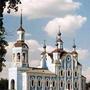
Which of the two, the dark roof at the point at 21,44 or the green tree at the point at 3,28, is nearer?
the green tree at the point at 3,28

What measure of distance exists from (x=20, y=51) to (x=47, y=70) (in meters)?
8.64

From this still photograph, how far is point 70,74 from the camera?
7281 cm

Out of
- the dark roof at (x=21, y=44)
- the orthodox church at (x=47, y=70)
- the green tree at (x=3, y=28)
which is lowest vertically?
the green tree at (x=3, y=28)

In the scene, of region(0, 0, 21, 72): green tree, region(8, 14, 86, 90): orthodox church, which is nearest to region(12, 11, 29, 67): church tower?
region(8, 14, 86, 90): orthodox church

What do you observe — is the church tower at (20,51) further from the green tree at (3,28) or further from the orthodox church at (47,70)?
the green tree at (3,28)

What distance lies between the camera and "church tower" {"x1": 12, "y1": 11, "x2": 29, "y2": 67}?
2539 inches

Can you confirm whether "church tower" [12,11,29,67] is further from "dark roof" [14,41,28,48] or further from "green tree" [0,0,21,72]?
"green tree" [0,0,21,72]

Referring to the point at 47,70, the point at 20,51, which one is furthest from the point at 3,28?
the point at 47,70

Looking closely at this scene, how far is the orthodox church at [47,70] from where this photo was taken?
64938 millimetres

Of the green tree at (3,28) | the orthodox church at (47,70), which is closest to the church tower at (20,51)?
the orthodox church at (47,70)

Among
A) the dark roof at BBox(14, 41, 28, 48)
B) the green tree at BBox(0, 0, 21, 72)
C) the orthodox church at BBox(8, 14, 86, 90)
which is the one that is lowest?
the green tree at BBox(0, 0, 21, 72)

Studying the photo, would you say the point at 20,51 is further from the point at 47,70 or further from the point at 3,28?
the point at 3,28

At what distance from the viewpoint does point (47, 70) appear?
71500mm

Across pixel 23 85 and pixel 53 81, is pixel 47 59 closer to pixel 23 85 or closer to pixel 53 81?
pixel 53 81
